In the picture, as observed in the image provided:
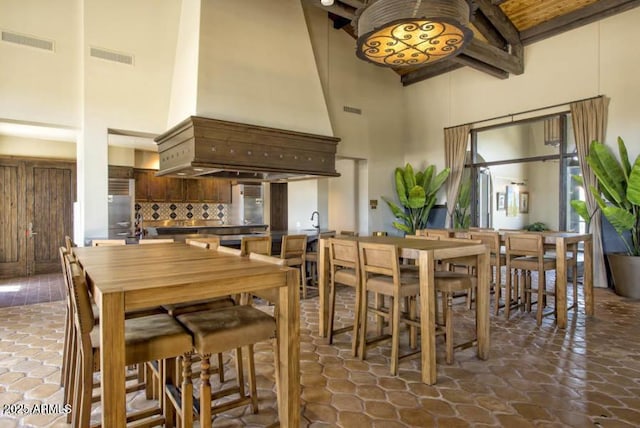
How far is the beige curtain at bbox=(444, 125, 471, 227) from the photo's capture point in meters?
7.54

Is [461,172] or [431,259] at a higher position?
[461,172]

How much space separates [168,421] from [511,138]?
7.43 m

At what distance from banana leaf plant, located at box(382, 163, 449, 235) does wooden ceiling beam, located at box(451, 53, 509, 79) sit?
2.09 m

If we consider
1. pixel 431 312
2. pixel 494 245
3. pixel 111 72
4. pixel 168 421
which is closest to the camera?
pixel 168 421

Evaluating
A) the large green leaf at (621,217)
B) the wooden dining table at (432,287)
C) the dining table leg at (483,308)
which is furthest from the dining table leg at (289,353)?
the large green leaf at (621,217)

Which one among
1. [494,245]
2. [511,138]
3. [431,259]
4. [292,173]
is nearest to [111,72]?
[292,173]

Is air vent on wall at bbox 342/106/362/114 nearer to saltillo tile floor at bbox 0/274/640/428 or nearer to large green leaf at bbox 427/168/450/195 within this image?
large green leaf at bbox 427/168/450/195

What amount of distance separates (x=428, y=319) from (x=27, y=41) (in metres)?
5.79

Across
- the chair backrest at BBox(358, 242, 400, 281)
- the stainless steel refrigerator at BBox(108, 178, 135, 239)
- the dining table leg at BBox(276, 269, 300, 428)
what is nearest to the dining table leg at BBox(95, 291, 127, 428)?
the dining table leg at BBox(276, 269, 300, 428)

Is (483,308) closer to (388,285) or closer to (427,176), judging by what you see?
(388,285)

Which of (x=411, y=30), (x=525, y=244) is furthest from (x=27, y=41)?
(x=525, y=244)

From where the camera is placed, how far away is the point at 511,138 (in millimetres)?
7078

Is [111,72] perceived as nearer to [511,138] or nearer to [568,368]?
[568,368]

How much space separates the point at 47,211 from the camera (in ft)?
23.2
